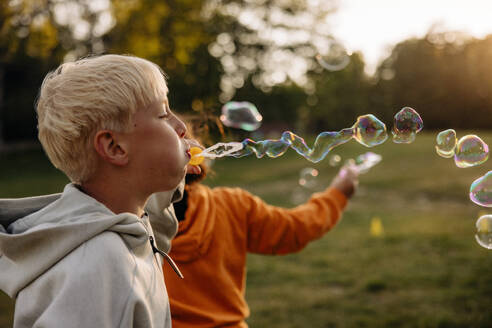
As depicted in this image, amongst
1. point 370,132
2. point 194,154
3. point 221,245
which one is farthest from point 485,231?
point 194,154

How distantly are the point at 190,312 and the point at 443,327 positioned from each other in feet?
7.67

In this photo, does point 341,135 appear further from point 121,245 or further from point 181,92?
point 181,92

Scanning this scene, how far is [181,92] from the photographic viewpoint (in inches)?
850

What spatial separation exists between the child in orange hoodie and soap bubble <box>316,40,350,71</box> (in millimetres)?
1502

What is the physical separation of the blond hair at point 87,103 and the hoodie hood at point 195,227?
0.59 m

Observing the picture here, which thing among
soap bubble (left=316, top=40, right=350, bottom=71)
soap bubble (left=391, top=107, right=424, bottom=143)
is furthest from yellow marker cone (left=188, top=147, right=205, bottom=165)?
soap bubble (left=316, top=40, right=350, bottom=71)

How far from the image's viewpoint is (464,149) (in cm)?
248

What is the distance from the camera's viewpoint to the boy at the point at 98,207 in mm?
1222

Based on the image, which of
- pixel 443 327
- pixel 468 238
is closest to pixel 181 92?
pixel 468 238

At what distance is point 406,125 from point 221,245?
3.70 feet

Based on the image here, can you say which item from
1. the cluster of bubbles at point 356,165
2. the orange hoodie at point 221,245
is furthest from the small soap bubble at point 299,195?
the orange hoodie at point 221,245

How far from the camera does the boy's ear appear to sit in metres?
1.40

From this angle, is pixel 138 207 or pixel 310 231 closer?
pixel 138 207

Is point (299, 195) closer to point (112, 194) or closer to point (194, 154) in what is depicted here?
point (194, 154)
